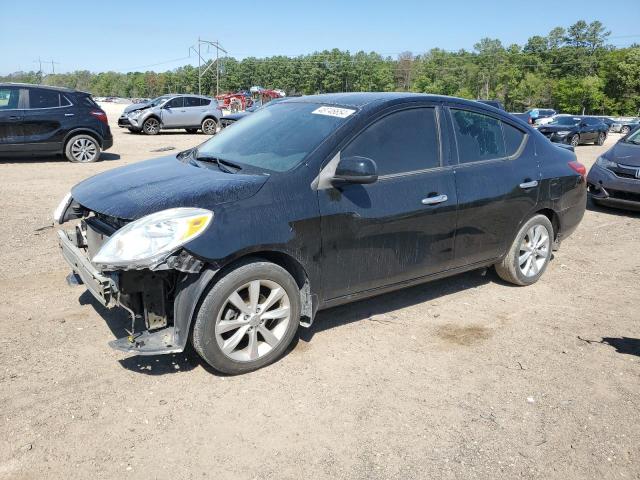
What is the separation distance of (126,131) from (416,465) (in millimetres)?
23942

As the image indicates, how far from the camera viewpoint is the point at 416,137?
4.33 meters

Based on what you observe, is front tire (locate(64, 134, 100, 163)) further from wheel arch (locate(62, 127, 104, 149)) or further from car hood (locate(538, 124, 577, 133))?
car hood (locate(538, 124, 577, 133))

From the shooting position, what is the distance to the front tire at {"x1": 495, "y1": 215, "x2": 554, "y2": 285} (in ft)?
17.1

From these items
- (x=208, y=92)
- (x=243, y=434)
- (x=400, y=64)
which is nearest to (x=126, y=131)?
(x=243, y=434)

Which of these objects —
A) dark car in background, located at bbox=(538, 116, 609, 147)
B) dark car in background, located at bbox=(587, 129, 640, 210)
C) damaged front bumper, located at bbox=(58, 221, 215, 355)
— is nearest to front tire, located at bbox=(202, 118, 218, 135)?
dark car in background, located at bbox=(538, 116, 609, 147)

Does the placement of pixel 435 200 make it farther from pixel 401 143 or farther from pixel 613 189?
pixel 613 189

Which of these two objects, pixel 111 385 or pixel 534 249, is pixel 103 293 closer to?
pixel 111 385

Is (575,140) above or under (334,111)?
under

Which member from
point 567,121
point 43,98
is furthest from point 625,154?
point 567,121

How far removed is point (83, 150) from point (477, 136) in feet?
35.5

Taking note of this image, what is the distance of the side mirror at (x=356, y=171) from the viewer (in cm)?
363

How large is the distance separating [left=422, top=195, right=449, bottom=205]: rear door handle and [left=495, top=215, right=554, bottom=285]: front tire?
1.21 meters

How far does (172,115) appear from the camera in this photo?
22.8 meters

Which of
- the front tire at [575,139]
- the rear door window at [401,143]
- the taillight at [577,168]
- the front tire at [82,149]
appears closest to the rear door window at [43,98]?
the front tire at [82,149]
